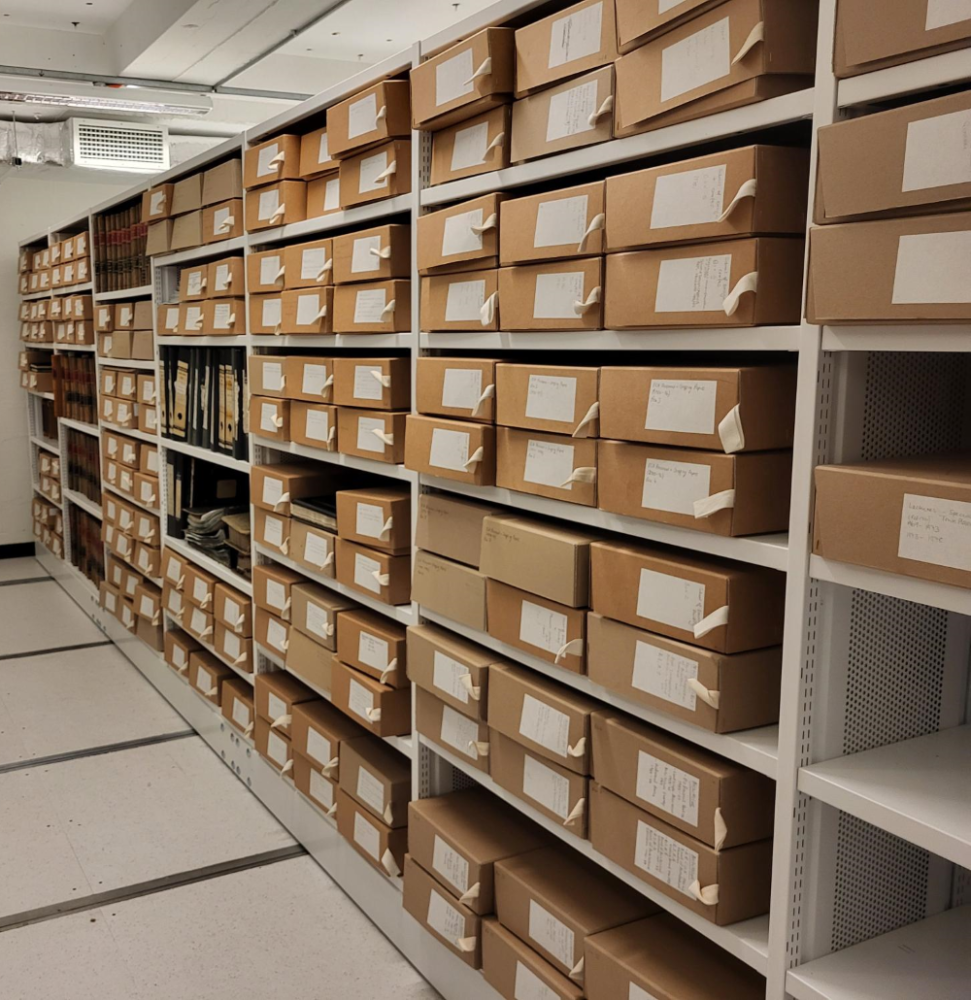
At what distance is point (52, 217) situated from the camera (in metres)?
6.05

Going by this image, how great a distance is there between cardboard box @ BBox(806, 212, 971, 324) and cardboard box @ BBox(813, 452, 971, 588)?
6.8 inches

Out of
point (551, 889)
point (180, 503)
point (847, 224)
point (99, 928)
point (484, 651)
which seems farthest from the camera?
point (180, 503)

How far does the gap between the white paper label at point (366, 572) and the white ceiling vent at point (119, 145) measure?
3.31m

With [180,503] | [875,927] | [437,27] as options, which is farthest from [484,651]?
[437,27]

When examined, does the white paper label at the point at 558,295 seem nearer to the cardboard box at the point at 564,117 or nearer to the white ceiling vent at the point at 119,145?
the cardboard box at the point at 564,117

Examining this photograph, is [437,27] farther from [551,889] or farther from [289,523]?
[551,889]

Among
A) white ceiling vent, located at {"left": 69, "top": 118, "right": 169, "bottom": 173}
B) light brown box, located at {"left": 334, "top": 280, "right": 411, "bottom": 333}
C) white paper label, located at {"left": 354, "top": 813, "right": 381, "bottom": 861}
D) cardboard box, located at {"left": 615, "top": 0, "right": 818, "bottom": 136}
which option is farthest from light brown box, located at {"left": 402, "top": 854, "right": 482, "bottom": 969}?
white ceiling vent, located at {"left": 69, "top": 118, "right": 169, "bottom": 173}

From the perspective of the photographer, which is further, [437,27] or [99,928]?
[437,27]

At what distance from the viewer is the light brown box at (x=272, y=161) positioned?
2.50 m

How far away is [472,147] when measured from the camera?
5.99ft

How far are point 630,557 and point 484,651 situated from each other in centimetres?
A: 55

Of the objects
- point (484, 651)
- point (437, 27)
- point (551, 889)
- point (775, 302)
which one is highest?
point (437, 27)

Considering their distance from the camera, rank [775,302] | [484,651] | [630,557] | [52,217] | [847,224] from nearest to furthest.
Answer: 1. [847,224]
2. [775,302]
3. [630,557]
4. [484,651]
5. [52,217]

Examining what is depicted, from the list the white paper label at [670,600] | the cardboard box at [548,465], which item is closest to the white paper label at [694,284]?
the cardboard box at [548,465]
